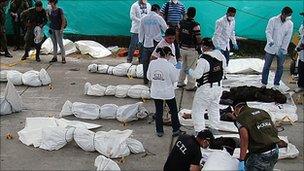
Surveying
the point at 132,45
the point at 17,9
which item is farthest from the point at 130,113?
the point at 17,9

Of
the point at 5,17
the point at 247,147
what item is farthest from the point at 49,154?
the point at 5,17

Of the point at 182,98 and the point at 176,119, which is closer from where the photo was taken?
the point at 176,119

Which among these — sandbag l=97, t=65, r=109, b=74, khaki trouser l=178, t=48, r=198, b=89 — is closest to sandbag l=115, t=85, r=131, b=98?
khaki trouser l=178, t=48, r=198, b=89

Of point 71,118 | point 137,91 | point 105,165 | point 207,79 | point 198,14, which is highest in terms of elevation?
point 207,79

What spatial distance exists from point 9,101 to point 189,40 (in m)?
4.04

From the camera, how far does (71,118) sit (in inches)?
388

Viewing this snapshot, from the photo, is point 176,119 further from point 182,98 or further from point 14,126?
point 14,126

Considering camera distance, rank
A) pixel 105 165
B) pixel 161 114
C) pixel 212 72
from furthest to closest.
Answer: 1. pixel 161 114
2. pixel 212 72
3. pixel 105 165

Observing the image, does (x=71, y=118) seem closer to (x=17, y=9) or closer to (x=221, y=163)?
(x=221, y=163)

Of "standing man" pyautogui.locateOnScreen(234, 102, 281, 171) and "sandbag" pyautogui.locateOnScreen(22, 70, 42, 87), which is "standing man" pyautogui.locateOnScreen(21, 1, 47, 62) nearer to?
"sandbag" pyautogui.locateOnScreen(22, 70, 42, 87)

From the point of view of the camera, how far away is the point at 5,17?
584 inches

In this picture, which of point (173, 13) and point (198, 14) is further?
point (198, 14)

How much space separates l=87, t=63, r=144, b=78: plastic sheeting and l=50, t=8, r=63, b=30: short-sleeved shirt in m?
1.40

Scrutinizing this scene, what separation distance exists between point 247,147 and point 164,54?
9.22 feet
